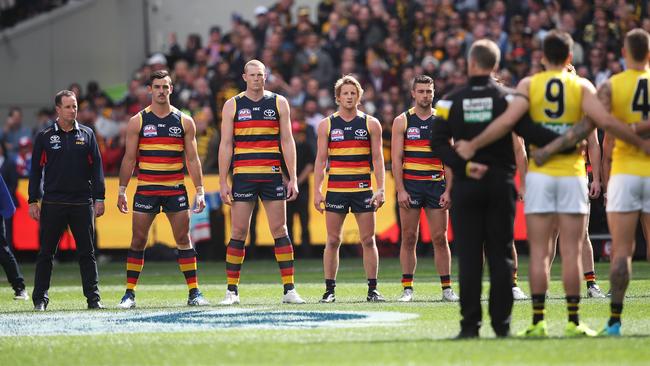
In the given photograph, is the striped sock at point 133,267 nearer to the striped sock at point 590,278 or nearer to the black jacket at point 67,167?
the black jacket at point 67,167

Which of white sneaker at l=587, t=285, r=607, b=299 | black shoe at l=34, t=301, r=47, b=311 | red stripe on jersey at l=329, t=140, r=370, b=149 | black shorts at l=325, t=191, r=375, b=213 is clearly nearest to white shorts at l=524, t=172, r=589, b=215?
white sneaker at l=587, t=285, r=607, b=299

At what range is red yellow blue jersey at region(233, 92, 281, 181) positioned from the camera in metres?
14.0

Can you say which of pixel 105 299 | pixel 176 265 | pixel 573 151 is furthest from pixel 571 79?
pixel 176 265

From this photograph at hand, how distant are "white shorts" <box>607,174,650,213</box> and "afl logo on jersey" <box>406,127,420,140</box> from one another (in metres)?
4.11

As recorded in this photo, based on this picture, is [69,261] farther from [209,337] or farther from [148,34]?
[209,337]

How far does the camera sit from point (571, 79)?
10211 millimetres

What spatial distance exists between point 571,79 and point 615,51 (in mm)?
14955

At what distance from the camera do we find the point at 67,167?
13.8 m

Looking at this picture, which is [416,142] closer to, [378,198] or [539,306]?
[378,198]

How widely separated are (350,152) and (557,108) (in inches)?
180

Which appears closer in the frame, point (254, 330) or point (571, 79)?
point (571, 79)

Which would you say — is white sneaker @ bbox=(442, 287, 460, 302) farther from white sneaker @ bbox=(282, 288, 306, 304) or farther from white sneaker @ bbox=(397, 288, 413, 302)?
white sneaker @ bbox=(282, 288, 306, 304)

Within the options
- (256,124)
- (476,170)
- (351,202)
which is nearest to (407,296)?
(351,202)

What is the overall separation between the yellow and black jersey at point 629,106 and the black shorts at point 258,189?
4475 millimetres
